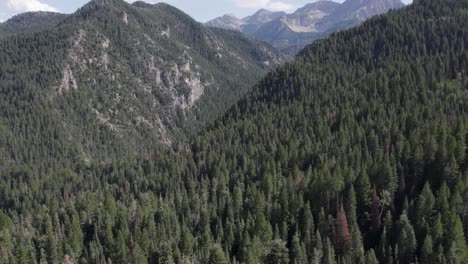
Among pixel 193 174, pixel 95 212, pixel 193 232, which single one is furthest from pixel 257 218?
pixel 193 174

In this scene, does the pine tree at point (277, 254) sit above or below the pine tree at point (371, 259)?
below

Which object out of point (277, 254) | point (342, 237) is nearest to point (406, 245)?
point (342, 237)

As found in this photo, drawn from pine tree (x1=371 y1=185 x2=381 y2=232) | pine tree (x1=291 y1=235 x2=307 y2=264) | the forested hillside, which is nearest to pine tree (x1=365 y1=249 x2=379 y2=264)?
the forested hillside

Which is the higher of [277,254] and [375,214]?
[375,214]

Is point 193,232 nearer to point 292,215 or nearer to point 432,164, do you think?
point 292,215

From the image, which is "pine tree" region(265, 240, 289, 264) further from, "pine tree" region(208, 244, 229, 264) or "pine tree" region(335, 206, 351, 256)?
"pine tree" region(335, 206, 351, 256)

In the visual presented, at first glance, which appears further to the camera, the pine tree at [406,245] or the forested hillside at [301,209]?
the forested hillside at [301,209]

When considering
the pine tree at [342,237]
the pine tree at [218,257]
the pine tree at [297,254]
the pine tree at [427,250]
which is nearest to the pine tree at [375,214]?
the pine tree at [342,237]

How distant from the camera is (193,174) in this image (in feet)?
589

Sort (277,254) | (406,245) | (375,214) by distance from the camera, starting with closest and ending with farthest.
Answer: (406,245) < (277,254) < (375,214)

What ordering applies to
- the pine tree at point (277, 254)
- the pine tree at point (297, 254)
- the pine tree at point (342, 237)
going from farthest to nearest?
1. the pine tree at point (342, 237)
2. the pine tree at point (277, 254)
3. the pine tree at point (297, 254)

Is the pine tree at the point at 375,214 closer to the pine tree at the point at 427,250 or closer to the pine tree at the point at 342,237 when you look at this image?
the pine tree at the point at 342,237

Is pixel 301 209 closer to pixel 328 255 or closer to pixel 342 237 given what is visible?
pixel 342 237

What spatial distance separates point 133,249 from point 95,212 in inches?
1526
